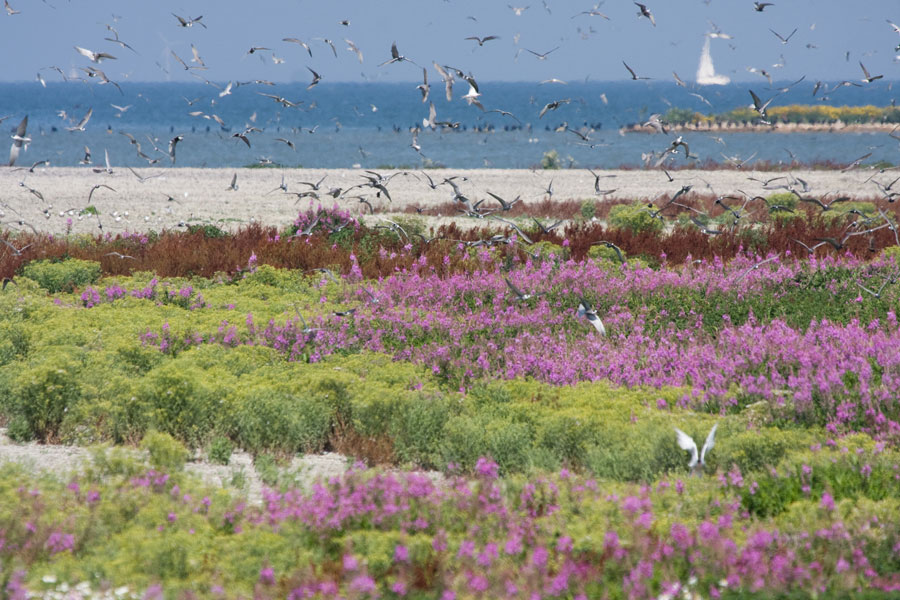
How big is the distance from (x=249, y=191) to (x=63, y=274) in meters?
16.5

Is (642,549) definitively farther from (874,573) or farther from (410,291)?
(410,291)

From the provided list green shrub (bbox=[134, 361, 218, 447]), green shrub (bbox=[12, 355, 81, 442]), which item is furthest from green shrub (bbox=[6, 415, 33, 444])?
green shrub (bbox=[134, 361, 218, 447])

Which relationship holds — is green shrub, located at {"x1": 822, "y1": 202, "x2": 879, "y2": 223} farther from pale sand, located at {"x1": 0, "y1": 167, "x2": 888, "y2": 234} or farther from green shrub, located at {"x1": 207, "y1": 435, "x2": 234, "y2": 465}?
green shrub, located at {"x1": 207, "y1": 435, "x2": 234, "y2": 465}

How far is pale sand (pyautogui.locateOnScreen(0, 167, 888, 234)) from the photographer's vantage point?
790 inches

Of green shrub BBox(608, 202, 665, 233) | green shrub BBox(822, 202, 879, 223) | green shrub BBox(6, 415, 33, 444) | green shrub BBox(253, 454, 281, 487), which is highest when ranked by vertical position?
green shrub BBox(822, 202, 879, 223)

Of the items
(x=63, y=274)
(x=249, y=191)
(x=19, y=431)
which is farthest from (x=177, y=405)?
(x=249, y=191)

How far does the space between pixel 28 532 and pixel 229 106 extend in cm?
14712

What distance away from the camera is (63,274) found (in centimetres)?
1205

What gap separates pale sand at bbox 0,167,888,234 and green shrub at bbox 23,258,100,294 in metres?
3.01

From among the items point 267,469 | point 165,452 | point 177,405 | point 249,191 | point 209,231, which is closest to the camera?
point 165,452

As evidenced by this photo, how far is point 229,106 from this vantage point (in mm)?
144250

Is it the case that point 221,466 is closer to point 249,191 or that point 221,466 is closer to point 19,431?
point 19,431

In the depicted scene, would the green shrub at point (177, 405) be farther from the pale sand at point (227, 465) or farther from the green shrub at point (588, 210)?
the green shrub at point (588, 210)

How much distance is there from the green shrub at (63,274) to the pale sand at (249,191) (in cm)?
301
